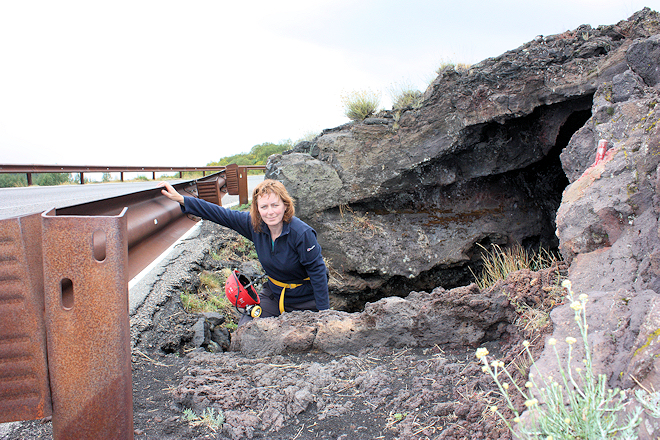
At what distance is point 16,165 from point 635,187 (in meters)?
14.4

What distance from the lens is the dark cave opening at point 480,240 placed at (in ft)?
24.7

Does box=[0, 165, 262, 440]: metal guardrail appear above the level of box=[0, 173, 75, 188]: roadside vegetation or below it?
below

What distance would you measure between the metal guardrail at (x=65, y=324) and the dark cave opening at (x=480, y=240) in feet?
20.2

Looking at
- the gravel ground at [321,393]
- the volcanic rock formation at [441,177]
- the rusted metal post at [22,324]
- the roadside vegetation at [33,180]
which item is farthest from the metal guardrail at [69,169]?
the rusted metal post at [22,324]

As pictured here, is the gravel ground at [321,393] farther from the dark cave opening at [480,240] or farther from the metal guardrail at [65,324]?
the dark cave opening at [480,240]

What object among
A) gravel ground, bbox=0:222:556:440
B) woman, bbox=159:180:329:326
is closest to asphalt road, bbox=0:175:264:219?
woman, bbox=159:180:329:326

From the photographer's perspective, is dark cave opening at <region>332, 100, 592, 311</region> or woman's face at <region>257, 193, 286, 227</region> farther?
dark cave opening at <region>332, 100, 592, 311</region>

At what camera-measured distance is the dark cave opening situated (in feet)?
24.7

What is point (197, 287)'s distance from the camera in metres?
4.98

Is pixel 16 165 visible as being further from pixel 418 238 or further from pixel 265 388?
pixel 265 388

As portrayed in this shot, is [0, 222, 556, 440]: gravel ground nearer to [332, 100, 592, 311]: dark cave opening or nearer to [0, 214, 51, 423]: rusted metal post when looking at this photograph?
[0, 214, 51, 423]: rusted metal post

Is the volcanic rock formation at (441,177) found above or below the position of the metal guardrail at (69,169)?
below

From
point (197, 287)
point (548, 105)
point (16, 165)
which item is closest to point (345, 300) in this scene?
point (197, 287)

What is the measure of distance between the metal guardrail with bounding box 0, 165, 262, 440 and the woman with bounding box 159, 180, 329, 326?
2509 mm
